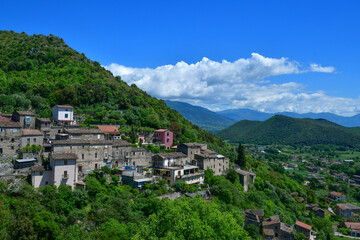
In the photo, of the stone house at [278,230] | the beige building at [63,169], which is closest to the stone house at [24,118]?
the beige building at [63,169]

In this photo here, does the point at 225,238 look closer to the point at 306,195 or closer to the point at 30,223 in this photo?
the point at 30,223

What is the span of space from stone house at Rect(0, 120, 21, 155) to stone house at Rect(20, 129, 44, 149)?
564 mm

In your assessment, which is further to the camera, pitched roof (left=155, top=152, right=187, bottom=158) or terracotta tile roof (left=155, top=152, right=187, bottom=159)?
pitched roof (left=155, top=152, right=187, bottom=158)

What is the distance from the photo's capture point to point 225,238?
18469 mm

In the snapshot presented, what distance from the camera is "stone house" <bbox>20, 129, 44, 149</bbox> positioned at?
111 feet

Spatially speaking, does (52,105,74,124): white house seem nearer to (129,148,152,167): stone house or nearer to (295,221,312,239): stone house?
(129,148,152,167): stone house

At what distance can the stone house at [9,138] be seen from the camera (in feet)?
106

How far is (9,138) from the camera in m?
32.7

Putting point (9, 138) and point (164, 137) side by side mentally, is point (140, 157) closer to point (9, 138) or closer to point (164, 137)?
point (164, 137)

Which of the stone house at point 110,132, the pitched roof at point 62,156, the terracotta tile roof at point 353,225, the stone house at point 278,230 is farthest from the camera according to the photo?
the terracotta tile roof at point 353,225

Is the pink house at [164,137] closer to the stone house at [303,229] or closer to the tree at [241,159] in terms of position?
the tree at [241,159]

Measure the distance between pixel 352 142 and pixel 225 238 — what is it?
22081cm

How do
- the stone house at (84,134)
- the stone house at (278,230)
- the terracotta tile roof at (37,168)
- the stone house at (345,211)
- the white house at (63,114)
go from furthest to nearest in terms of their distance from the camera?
1. the stone house at (345,211)
2. the white house at (63,114)
3. the stone house at (278,230)
4. the stone house at (84,134)
5. the terracotta tile roof at (37,168)

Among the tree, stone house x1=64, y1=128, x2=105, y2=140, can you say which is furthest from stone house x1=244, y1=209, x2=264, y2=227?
stone house x1=64, y1=128, x2=105, y2=140
